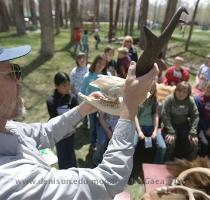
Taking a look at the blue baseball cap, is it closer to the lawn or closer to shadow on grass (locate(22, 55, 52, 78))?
the lawn

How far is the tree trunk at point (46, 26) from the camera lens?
428 inches

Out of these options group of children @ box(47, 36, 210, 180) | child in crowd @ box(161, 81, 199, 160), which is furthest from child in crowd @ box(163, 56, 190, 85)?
child in crowd @ box(161, 81, 199, 160)

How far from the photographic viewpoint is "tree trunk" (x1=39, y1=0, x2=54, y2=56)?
35.7 ft

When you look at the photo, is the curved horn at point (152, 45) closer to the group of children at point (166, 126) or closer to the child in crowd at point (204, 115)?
the group of children at point (166, 126)

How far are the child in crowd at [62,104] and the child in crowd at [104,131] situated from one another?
50 cm

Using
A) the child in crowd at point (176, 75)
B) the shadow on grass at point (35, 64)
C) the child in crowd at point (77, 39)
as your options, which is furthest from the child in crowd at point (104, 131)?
the child in crowd at point (77, 39)

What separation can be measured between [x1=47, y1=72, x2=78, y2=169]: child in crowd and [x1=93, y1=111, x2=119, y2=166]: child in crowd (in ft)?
1.65

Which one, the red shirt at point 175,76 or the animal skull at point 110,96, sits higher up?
the animal skull at point 110,96

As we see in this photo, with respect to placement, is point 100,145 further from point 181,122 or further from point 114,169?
point 114,169

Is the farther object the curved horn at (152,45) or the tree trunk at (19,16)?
the tree trunk at (19,16)

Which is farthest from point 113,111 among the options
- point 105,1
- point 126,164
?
point 105,1

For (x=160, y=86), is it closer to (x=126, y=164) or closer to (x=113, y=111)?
(x=113, y=111)

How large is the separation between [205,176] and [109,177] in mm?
711

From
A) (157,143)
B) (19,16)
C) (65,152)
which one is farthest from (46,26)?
(19,16)
